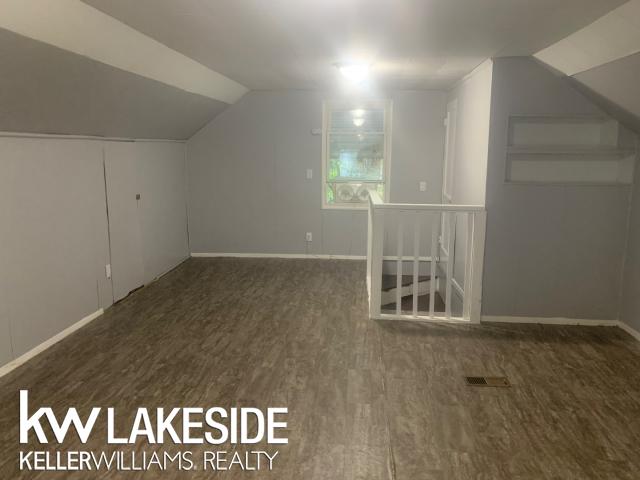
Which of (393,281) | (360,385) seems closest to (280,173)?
(393,281)

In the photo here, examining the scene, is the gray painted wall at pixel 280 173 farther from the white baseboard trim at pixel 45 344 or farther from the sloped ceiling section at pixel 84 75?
the white baseboard trim at pixel 45 344

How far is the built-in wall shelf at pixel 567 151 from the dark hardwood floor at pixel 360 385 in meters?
1.32

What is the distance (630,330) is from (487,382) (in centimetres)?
173

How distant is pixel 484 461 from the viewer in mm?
2504

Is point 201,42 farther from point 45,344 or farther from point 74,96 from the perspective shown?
point 45,344

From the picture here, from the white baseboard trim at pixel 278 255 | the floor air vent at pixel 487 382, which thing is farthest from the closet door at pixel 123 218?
the floor air vent at pixel 487 382

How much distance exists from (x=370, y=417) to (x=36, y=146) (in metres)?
3.08

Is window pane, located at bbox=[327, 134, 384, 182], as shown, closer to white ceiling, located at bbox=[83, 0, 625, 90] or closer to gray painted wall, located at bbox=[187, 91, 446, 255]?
gray painted wall, located at bbox=[187, 91, 446, 255]

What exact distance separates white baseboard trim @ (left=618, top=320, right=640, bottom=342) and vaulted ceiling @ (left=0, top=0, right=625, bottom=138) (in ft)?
7.95

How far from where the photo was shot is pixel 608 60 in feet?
10.4

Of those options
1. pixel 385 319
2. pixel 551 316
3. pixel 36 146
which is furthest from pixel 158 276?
Answer: pixel 551 316

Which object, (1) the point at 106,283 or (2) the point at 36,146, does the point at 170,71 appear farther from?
(1) the point at 106,283

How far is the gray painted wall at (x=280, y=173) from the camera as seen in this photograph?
666 cm

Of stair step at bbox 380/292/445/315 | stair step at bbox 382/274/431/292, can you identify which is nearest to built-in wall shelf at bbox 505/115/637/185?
stair step at bbox 380/292/445/315
